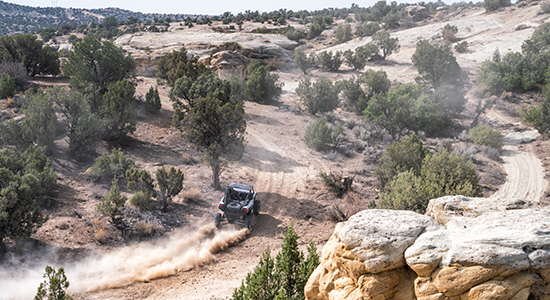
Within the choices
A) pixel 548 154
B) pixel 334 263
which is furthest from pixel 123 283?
pixel 548 154

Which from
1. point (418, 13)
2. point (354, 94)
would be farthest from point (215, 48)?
point (418, 13)

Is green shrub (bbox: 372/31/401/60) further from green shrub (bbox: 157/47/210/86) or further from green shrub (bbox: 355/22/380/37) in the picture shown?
green shrub (bbox: 157/47/210/86)

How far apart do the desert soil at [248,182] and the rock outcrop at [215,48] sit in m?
4.85

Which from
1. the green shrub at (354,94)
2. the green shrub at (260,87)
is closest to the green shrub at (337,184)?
the green shrub at (354,94)

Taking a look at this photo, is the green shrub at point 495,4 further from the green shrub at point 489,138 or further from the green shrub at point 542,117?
the green shrub at point 489,138

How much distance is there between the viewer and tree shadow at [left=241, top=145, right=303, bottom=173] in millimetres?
22672

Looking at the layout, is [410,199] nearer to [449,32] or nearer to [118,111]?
[118,111]

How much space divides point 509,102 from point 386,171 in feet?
95.8

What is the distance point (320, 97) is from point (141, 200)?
77.0 ft

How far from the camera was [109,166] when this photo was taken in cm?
1777

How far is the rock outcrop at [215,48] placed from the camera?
39.7 meters

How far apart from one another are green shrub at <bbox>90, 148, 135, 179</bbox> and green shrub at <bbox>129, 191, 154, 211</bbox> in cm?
341

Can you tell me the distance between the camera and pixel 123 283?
440 inches

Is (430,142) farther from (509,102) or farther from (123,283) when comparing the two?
(123,283)
